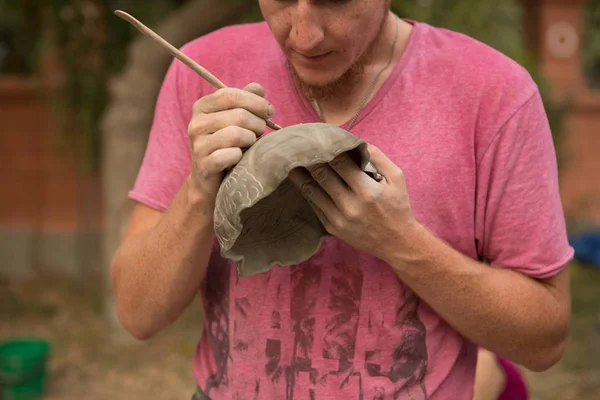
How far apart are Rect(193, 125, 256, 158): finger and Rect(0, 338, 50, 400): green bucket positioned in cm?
334

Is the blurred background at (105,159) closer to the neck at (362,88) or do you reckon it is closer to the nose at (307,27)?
the neck at (362,88)

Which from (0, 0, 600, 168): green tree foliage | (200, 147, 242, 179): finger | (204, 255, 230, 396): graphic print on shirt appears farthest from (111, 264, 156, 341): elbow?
(0, 0, 600, 168): green tree foliage

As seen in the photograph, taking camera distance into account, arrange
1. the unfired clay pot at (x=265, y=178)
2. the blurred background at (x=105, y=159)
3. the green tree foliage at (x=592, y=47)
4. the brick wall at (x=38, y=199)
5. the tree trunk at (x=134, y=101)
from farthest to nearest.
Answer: the green tree foliage at (x=592, y=47) < the brick wall at (x=38, y=199) < the blurred background at (x=105, y=159) < the tree trunk at (x=134, y=101) < the unfired clay pot at (x=265, y=178)

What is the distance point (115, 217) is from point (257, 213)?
3769 mm

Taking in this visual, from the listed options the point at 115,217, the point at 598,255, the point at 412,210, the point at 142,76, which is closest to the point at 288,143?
the point at 412,210

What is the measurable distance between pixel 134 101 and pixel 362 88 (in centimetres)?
336

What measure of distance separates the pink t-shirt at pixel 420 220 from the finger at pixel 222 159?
1.05 feet

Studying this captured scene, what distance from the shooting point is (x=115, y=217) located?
4891 mm

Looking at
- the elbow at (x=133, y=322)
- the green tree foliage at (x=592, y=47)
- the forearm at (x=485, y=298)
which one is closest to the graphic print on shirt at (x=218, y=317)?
the elbow at (x=133, y=322)

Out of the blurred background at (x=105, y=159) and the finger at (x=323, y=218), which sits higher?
the finger at (x=323, y=218)

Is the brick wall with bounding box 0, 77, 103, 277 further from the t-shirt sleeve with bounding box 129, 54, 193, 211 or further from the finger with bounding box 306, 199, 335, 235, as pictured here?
the finger with bounding box 306, 199, 335, 235

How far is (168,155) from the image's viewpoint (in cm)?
155

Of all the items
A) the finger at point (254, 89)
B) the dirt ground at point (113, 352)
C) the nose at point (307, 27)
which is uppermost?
the nose at point (307, 27)

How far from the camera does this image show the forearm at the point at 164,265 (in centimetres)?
140
